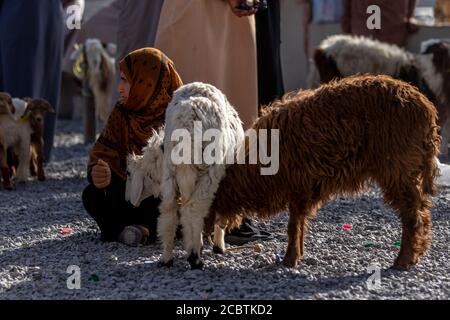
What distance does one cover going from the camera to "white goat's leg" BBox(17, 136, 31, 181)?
7523 millimetres

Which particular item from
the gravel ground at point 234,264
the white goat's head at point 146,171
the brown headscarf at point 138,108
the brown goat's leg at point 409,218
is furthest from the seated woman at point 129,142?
the brown goat's leg at point 409,218

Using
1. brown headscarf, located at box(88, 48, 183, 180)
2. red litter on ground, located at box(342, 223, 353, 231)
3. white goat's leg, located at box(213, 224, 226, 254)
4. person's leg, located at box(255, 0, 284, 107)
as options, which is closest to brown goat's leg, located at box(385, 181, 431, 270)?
white goat's leg, located at box(213, 224, 226, 254)

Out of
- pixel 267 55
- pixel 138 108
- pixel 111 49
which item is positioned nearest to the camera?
pixel 138 108

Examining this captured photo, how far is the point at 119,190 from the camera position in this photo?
515 centimetres

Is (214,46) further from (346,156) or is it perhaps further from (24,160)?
(24,160)

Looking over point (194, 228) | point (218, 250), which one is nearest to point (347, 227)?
point (218, 250)

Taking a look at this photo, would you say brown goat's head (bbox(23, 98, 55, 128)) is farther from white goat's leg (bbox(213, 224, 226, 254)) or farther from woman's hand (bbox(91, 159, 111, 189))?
white goat's leg (bbox(213, 224, 226, 254))

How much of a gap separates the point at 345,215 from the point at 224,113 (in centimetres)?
197

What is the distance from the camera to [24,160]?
298 inches

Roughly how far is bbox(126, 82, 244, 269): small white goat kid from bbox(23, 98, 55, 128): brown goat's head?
3.26 meters

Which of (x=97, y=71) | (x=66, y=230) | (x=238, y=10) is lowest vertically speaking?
(x=66, y=230)

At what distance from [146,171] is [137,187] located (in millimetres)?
93

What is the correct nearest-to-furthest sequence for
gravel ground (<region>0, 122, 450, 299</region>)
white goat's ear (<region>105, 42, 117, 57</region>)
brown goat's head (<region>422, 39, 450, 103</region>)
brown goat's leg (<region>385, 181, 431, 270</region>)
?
gravel ground (<region>0, 122, 450, 299</region>)
brown goat's leg (<region>385, 181, 431, 270</region>)
brown goat's head (<region>422, 39, 450, 103</region>)
white goat's ear (<region>105, 42, 117, 57</region>)

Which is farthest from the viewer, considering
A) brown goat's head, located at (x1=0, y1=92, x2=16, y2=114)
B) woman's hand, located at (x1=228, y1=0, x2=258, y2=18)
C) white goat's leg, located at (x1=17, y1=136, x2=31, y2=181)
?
white goat's leg, located at (x1=17, y1=136, x2=31, y2=181)
